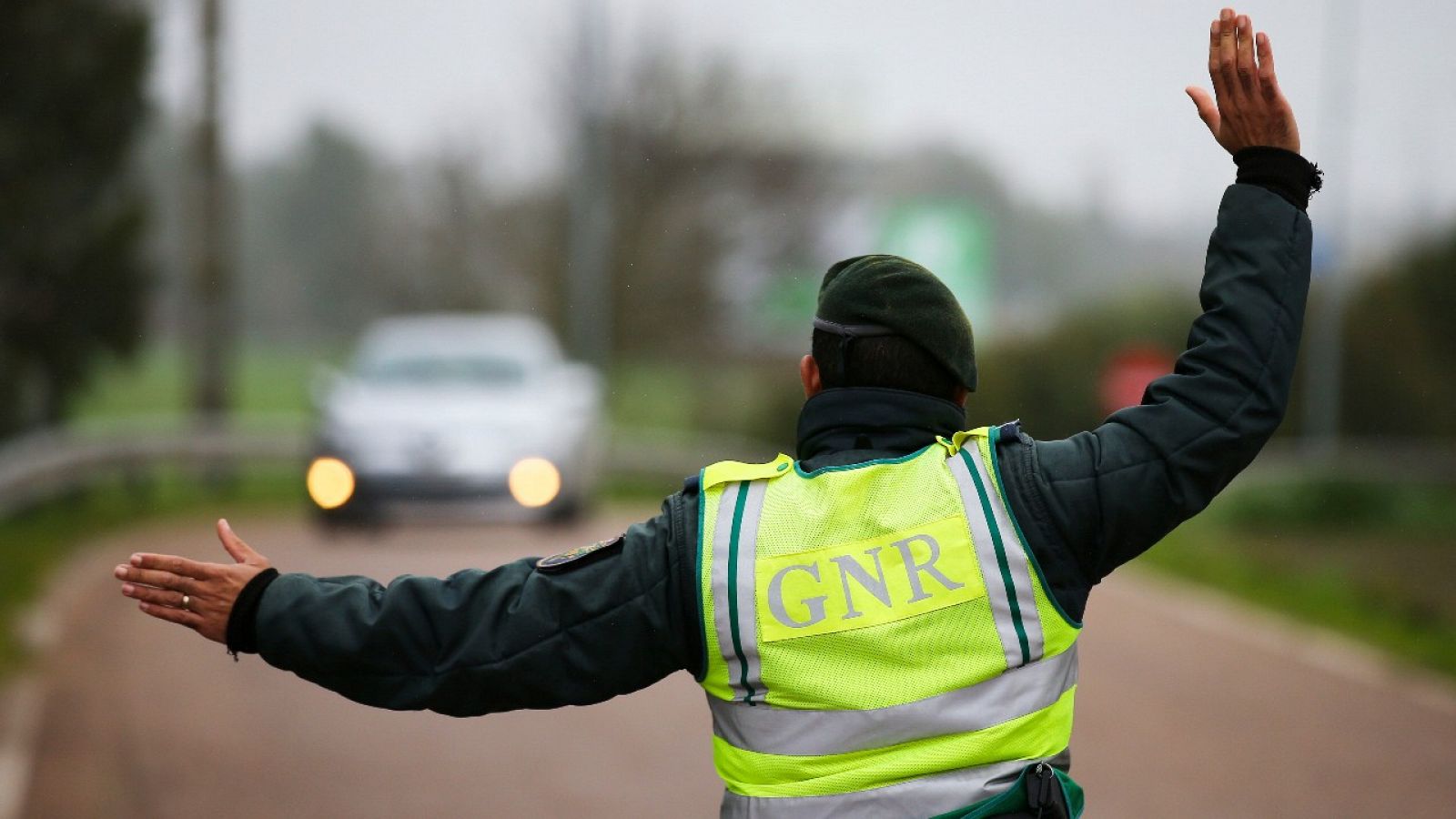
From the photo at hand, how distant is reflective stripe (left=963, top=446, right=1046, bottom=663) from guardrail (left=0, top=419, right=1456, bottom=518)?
11677 mm

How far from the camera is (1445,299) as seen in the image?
→ 78.7ft

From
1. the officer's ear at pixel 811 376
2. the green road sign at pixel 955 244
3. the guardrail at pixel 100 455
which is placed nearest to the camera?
the officer's ear at pixel 811 376

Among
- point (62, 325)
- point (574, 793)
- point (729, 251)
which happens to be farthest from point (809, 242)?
point (574, 793)

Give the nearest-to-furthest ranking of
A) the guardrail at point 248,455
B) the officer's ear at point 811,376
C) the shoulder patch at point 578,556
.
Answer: the shoulder patch at point 578,556 → the officer's ear at point 811,376 → the guardrail at point 248,455

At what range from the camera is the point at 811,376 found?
2766mm

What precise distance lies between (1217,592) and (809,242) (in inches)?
632

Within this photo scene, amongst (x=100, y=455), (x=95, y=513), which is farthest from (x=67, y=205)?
(x=95, y=513)

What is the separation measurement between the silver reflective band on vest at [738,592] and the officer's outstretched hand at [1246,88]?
3.15 feet

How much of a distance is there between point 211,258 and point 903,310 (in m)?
20.9

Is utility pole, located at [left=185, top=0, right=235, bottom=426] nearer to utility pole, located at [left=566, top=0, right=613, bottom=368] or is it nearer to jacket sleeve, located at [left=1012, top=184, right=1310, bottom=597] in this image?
utility pole, located at [left=566, top=0, right=613, bottom=368]

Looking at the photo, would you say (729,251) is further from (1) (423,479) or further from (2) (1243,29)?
(2) (1243,29)

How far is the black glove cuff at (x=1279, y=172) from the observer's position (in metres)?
2.66

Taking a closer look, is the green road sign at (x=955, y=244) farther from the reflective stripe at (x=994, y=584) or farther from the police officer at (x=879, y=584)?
the reflective stripe at (x=994, y=584)

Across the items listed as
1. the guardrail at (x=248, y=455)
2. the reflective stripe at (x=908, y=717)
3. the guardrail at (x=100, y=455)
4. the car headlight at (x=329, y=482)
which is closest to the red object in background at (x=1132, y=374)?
the guardrail at (x=248, y=455)
